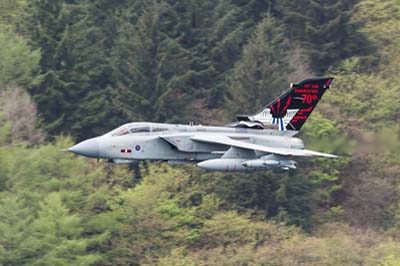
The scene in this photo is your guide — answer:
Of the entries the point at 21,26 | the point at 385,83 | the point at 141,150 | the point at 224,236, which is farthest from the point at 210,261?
the point at 21,26

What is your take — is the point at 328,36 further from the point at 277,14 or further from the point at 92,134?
the point at 92,134

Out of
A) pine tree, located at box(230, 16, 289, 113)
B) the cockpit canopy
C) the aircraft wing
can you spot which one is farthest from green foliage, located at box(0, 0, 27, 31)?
the aircraft wing

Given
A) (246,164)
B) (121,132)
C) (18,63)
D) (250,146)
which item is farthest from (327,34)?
(121,132)

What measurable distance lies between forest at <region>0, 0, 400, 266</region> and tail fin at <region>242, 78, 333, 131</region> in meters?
3.67

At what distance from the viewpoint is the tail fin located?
42094 mm

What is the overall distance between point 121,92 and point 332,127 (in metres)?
11.1

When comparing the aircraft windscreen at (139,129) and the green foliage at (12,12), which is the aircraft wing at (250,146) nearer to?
the aircraft windscreen at (139,129)

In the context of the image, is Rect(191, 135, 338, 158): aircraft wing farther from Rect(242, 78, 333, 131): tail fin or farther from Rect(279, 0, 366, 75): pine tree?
Rect(279, 0, 366, 75): pine tree

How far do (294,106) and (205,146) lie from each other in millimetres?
3743

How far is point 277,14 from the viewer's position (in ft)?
221

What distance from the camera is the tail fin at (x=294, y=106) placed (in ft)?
138

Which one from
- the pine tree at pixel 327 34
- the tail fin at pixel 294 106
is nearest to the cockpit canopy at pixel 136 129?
the tail fin at pixel 294 106

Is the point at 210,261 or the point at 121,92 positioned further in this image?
the point at 121,92

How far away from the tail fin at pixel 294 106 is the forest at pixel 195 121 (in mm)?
3668
